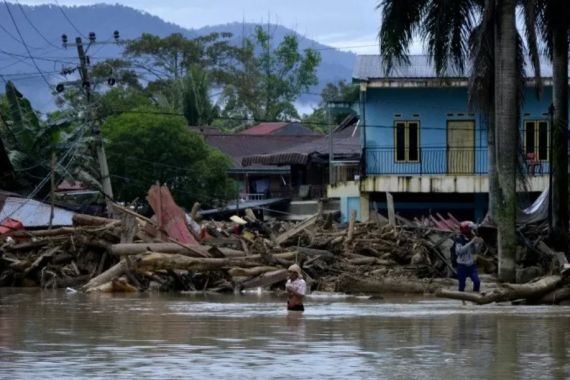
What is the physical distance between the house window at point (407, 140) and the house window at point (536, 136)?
423cm

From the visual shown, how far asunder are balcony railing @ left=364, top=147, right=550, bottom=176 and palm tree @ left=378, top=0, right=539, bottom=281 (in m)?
15.3

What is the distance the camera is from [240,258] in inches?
1289

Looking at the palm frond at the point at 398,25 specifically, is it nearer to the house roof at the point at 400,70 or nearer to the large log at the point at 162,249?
the large log at the point at 162,249

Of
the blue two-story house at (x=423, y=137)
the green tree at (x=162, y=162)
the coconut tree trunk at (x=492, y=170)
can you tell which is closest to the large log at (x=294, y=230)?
the coconut tree trunk at (x=492, y=170)

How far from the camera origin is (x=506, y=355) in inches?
627

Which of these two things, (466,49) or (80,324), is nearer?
(80,324)

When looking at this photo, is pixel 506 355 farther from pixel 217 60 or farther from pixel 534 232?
pixel 217 60

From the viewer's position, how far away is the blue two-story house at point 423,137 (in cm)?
4988

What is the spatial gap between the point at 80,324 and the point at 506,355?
816 centimetres

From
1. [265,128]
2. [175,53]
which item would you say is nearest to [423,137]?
[265,128]

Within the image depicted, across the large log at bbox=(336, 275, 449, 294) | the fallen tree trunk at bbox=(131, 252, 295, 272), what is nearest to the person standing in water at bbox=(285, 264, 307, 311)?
the large log at bbox=(336, 275, 449, 294)

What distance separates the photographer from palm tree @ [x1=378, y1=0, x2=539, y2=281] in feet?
102

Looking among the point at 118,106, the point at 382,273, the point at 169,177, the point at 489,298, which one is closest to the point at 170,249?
the point at 382,273

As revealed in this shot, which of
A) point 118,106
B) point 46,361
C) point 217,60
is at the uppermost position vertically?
point 217,60
